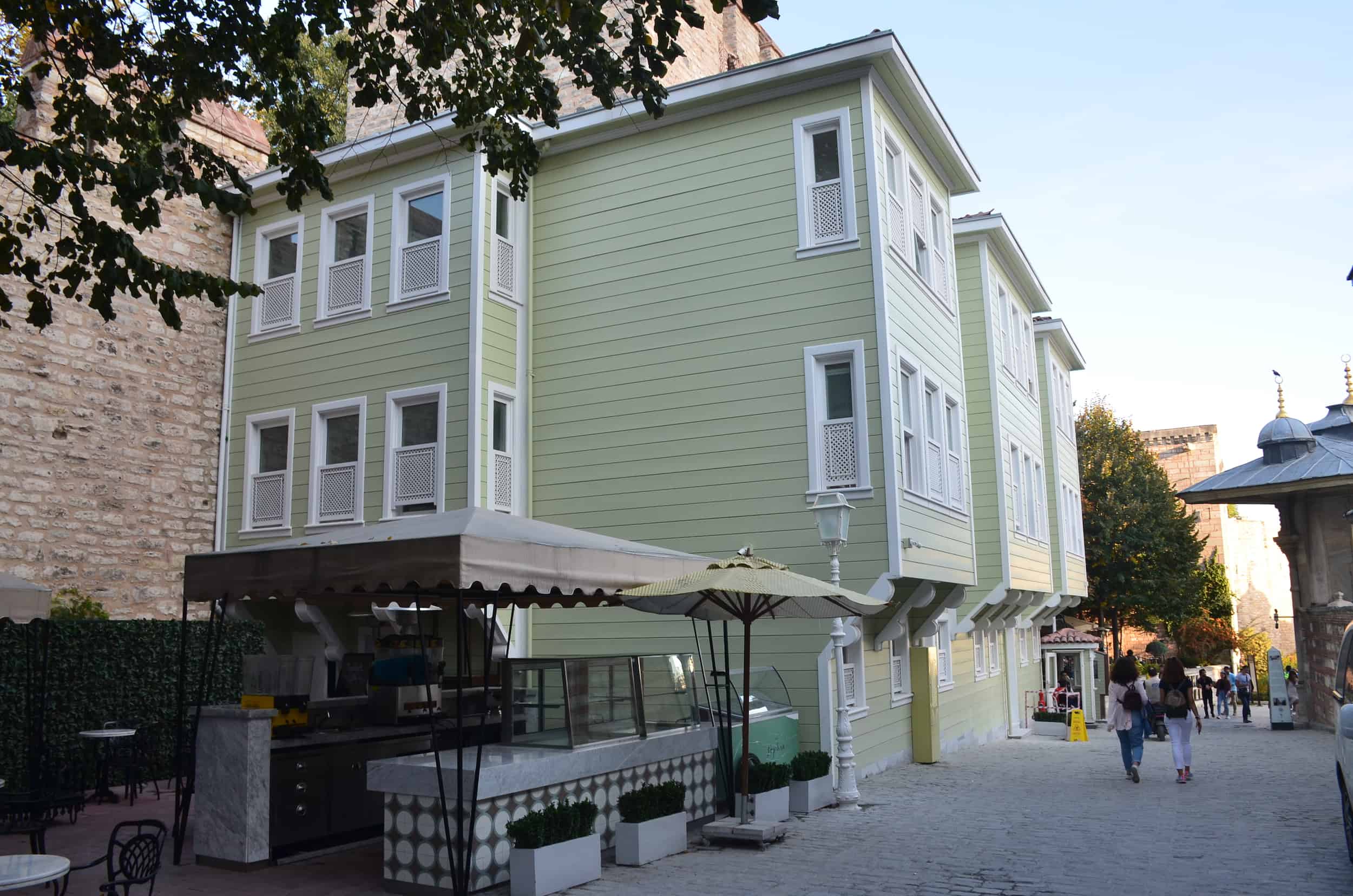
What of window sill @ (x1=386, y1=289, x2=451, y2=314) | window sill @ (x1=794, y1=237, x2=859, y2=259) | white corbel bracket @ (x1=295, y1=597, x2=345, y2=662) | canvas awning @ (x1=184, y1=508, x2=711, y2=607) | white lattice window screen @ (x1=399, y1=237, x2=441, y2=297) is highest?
white lattice window screen @ (x1=399, y1=237, x2=441, y2=297)

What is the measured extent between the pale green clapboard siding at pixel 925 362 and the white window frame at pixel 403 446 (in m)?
6.19

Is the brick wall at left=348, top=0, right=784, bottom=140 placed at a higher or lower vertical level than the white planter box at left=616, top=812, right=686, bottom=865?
higher

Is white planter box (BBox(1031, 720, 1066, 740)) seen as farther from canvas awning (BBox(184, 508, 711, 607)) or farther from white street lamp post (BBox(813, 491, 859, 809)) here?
canvas awning (BBox(184, 508, 711, 607))

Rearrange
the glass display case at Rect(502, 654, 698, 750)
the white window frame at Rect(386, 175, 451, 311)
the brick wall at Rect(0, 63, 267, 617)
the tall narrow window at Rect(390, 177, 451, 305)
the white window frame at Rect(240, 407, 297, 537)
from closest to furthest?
the glass display case at Rect(502, 654, 698, 750) → the brick wall at Rect(0, 63, 267, 617) → the white window frame at Rect(386, 175, 451, 311) → the tall narrow window at Rect(390, 177, 451, 305) → the white window frame at Rect(240, 407, 297, 537)

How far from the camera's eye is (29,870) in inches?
233

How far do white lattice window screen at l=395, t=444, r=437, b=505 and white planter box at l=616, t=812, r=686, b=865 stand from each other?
7367mm

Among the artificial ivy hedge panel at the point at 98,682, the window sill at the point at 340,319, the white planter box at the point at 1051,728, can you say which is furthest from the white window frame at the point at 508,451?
the white planter box at the point at 1051,728

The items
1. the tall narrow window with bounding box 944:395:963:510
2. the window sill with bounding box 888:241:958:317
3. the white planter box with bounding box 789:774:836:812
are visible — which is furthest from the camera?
the tall narrow window with bounding box 944:395:963:510

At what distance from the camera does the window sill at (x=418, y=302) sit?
51.7 feet

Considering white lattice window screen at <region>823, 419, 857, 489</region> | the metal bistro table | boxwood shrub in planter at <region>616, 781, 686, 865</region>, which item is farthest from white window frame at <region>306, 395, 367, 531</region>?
boxwood shrub in planter at <region>616, 781, 686, 865</region>

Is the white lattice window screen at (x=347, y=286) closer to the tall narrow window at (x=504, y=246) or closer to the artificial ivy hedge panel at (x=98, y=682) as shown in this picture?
the tall narrow window at (x=504, y=246)

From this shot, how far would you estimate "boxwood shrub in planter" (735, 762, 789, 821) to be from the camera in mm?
10281

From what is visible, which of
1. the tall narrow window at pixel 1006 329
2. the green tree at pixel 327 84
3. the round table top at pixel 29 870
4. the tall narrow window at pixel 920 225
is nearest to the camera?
the round table top at pixel 29 870

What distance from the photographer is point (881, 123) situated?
14.8 metres
